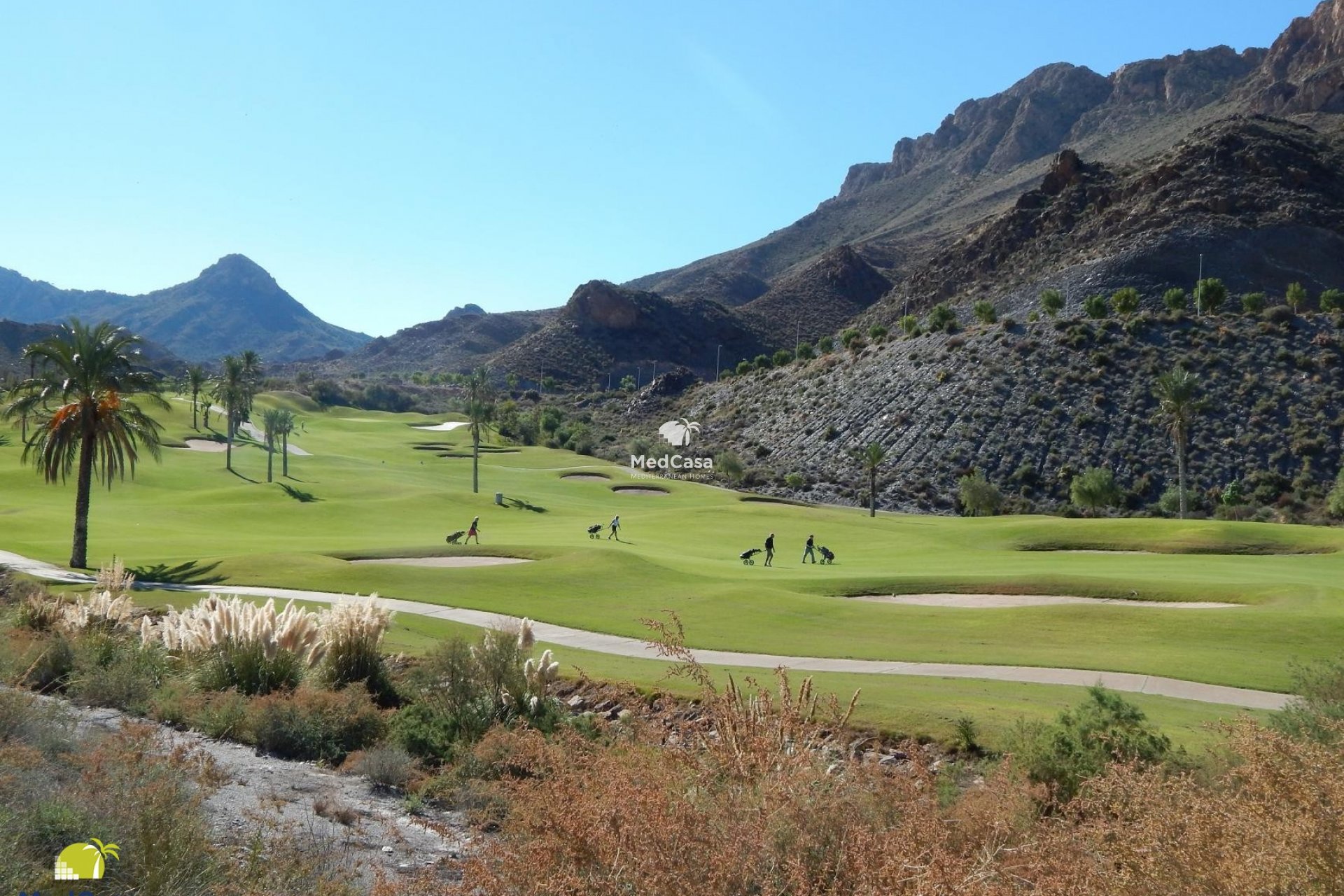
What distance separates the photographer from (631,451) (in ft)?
308

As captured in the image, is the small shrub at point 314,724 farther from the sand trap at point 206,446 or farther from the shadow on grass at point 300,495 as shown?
the sand trap at point 206,446

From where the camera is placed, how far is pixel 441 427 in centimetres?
11600

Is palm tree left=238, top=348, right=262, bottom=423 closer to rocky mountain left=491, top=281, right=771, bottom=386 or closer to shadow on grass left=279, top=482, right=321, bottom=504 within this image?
shadow on grass left=279, top=482, right=321, bottom=504

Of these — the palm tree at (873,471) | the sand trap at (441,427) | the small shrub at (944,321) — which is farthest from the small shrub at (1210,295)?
the sand trap at (441,427)

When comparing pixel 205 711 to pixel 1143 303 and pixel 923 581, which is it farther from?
pixel 1143 303

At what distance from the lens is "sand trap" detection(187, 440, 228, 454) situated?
3346 inches

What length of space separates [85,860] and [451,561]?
2606 cm

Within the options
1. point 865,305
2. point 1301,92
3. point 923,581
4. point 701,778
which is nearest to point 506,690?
point 701,778

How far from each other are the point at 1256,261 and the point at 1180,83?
12136 centimetres

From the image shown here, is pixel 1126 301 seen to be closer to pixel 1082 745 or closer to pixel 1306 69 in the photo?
pixel 1082 745

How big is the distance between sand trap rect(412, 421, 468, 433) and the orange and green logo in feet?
351

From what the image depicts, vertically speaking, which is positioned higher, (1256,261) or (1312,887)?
(1256,261)

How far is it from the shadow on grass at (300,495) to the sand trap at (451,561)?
25.6 m

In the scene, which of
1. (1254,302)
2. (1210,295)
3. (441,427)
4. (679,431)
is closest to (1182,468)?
(1210,295)
